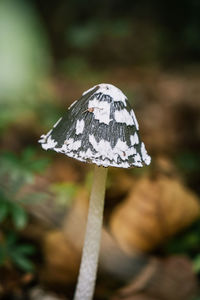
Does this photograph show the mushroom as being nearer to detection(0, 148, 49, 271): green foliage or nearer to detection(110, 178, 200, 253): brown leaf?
detection(0, 148, 49, 271): green foliage

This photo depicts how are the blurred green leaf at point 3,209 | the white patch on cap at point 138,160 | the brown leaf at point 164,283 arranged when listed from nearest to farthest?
the white patch on cap at point 138,160
the blurred green leaf at point 3,209
the brown leaf at point 164,283

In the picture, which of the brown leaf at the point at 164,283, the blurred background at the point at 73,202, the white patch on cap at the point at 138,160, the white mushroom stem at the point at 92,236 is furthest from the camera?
the brown leaf at the point at 164,283

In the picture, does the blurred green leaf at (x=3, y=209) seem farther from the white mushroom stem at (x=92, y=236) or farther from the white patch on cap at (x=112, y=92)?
the white patch on cap at (x=112, y=92)

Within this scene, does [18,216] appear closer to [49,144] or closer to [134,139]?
[49,144]

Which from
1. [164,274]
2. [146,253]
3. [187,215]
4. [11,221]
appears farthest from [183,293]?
[11,221]

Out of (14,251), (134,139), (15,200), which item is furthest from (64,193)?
(134,139)

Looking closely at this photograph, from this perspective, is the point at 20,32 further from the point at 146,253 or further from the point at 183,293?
the point at 146,253

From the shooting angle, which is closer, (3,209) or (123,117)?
(123,117)

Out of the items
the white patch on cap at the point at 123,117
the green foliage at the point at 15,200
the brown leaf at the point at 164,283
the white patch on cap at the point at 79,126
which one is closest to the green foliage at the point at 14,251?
the green foliage at the point at 15,200
